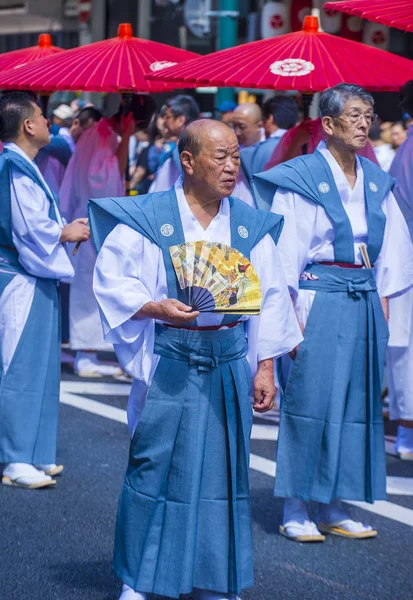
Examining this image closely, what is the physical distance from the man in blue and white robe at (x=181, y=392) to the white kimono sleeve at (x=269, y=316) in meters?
0.11

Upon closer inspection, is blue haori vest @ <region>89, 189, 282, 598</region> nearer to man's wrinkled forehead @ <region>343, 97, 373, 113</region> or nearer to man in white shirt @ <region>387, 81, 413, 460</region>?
man's wrinkled forehead @ <region>343, 97, 373, 113</region>

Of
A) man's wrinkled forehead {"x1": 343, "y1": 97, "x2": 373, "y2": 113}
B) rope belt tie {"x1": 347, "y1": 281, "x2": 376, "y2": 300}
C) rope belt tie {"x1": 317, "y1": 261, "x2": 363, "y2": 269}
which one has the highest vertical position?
man's wrinkled forehead {"x1": 343, "y1": 97, "x2": 373, "y2": 113}

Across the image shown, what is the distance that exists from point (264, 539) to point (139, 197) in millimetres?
1861

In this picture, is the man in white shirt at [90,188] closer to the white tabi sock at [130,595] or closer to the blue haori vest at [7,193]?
the blue haori vest at [7,193]

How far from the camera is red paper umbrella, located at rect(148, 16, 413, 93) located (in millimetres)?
6336

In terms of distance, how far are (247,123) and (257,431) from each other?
2601 mm

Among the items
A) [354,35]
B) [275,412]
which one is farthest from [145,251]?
[354,35]

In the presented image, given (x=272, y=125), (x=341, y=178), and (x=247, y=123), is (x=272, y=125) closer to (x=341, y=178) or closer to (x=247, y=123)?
(x=247, y=123)

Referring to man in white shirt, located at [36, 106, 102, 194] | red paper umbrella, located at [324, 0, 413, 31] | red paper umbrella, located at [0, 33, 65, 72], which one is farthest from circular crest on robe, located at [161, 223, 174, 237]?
man in white shirt, located at [36, 106, 102, 194]

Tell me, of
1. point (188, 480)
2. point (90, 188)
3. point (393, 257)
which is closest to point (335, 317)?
point (393, 257)

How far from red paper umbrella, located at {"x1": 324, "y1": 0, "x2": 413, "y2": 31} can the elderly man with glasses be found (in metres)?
0.33

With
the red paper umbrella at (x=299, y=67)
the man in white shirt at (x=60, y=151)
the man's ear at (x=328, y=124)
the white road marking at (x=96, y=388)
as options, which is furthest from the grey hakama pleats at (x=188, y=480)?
the man in white shirt at (x=60, y=151)

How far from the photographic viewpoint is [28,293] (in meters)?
6.08

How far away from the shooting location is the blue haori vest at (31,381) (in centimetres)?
609
